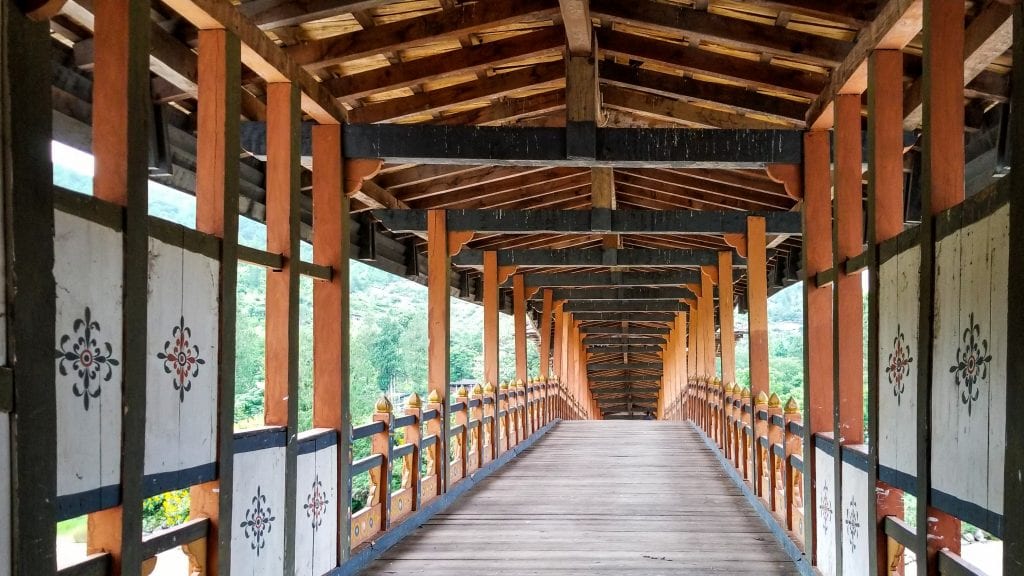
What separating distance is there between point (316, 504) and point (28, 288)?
9.20 feet

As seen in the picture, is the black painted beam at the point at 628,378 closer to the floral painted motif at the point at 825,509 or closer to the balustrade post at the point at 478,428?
the balustrade post at the point at 478,428

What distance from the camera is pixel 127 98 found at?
2.77m

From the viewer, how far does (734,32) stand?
5.06m

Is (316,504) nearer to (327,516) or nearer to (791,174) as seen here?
(327,516)

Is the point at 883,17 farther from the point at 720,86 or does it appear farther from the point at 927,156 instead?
the point at 720,86

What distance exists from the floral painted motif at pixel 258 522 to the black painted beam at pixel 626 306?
14.6m

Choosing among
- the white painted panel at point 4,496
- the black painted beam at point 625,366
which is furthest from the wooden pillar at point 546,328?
the white painted panel at point 4,496

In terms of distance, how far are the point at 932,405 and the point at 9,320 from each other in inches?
113

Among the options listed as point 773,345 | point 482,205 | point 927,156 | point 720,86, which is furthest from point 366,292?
point 927,156

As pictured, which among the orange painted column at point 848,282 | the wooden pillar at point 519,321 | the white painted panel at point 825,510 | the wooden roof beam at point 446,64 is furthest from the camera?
the wooden pillar at point 519,321

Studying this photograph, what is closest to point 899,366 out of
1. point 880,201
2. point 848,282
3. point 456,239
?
point 880,201

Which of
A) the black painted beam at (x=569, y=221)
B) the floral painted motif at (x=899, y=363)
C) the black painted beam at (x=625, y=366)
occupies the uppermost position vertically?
the black painted beam at (x=569, y=221)

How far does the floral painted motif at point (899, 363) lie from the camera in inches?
126

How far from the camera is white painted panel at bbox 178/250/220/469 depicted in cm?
319
